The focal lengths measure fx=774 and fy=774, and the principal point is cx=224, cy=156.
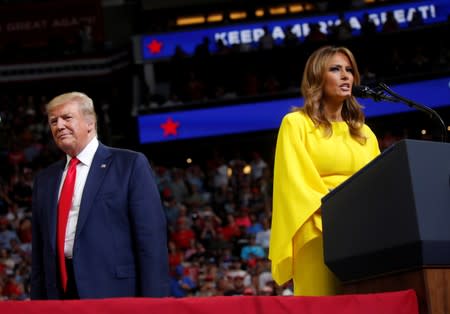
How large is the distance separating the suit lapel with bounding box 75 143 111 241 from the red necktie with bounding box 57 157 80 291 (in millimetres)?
72

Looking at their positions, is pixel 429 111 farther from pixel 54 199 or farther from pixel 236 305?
pixel 54 199

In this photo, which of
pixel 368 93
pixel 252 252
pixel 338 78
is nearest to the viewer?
pixel 368 93

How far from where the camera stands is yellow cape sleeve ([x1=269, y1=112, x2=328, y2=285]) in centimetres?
307

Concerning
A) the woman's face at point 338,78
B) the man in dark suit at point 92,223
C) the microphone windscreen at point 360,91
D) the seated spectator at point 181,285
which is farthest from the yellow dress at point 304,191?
the seated spectator at point 181,285

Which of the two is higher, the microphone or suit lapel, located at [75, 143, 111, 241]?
the microphone

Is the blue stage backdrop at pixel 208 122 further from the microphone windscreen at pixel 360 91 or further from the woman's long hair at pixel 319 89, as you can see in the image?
the microphone windscreen at pixel 360 91

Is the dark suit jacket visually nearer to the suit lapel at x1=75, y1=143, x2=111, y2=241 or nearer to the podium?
the suit lapel at x1=75, y1=143, x2=111, y2=241

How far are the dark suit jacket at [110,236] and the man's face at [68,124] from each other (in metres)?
0.13

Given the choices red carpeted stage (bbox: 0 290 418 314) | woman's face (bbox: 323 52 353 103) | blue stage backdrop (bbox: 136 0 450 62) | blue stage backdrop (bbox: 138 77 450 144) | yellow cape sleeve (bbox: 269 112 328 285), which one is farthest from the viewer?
blue stage backdrop (bbox: 136 0 450 62)

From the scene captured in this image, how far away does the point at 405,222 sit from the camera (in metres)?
2.20

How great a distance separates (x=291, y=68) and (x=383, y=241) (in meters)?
15.8

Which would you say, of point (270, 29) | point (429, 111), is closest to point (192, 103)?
point (270, 29)

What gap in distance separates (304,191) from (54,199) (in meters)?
1.05

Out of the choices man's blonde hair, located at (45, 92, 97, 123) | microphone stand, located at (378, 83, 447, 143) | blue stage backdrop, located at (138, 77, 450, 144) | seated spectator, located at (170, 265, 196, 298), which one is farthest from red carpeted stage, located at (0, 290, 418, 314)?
blue stage backdrop, located at (138, 77, 450, 144)
